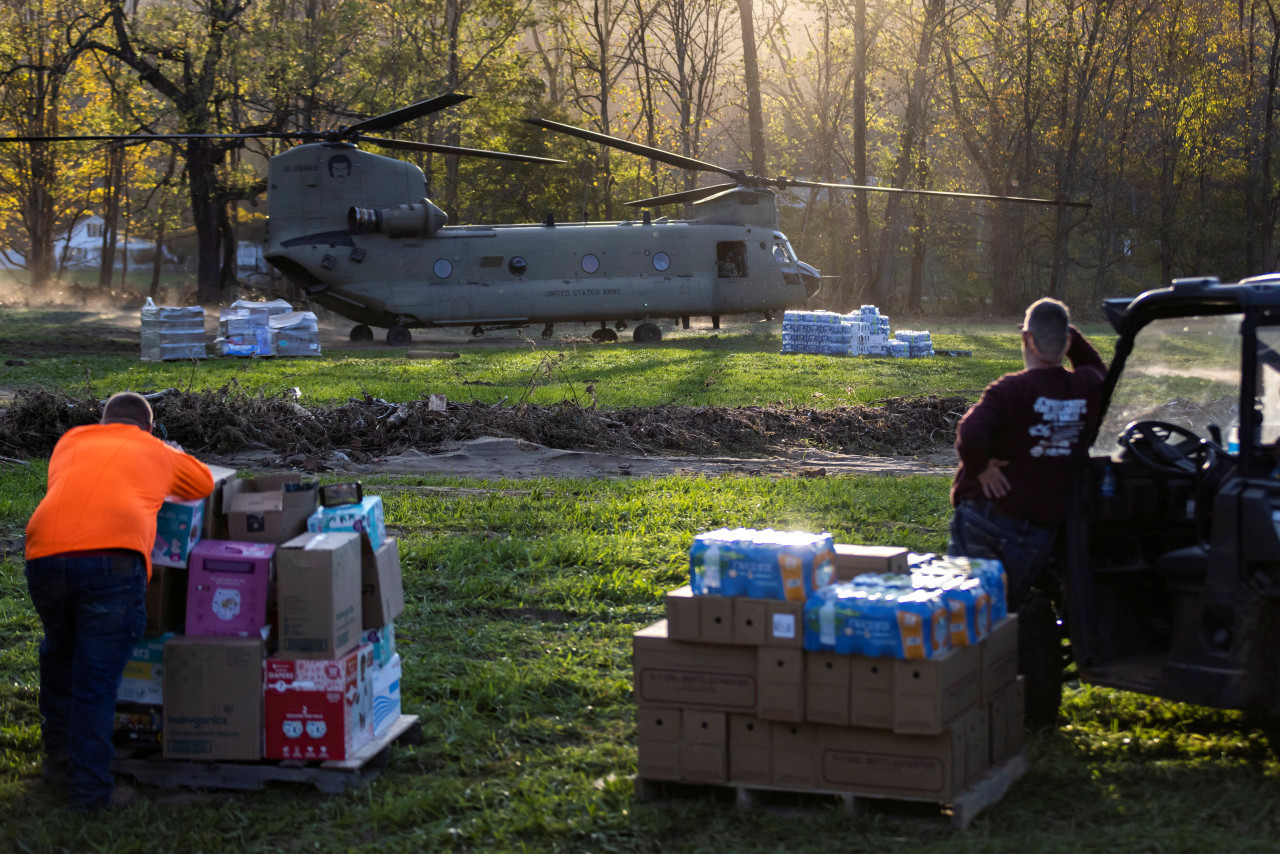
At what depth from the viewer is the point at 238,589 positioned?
524 centimetres

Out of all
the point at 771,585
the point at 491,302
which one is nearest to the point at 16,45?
the point at 491,302

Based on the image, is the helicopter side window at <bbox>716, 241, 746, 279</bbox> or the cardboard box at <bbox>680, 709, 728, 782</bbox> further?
the helicopter side window at <bbox>716, 241, 746, 279</bbox>

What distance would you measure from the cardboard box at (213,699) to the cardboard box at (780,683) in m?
2.17

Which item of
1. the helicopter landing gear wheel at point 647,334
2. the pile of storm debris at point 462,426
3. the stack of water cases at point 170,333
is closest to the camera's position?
the pile of storm debris at point 462,426

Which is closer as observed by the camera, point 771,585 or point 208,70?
point 771,585

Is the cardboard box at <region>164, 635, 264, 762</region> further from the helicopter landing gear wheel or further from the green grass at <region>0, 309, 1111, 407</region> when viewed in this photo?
the helicopter landing gear wheel

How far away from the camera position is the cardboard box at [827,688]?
4582mm

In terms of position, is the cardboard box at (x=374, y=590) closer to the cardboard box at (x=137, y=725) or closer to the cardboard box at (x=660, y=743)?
the cardboard box at (x=137, y=725)

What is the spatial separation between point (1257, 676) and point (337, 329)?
34.7 m

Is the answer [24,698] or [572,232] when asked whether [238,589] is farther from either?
[572,232]

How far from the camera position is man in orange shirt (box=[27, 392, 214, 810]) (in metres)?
4.94

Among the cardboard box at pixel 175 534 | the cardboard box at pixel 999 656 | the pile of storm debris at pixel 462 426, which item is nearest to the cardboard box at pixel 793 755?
the cardboard box at pixel 999 656

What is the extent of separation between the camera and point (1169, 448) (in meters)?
5.45

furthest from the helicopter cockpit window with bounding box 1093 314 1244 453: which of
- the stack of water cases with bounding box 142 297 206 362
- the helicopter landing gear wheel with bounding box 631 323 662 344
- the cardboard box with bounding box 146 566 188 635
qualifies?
the helicopter landing gear wheel with bounding box 631 323 662 344
